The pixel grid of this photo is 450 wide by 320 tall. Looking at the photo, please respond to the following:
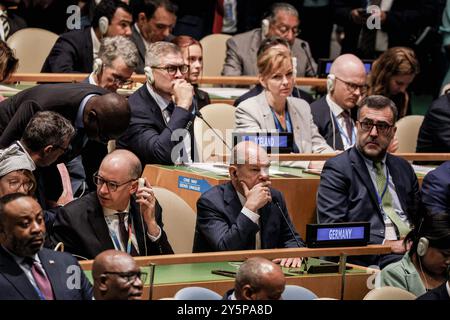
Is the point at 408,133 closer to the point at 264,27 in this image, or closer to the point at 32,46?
the point at 264,27

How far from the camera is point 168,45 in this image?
6312 millimetres

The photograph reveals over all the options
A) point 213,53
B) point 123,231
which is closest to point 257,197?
point 123,231

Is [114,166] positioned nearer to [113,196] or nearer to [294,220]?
[113,196]

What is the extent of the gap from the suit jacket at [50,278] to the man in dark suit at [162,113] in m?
1.73

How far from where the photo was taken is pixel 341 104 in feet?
22.2

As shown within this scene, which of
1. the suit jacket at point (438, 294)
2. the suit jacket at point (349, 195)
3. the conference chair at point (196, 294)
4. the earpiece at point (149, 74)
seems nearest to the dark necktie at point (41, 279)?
the conference chair at point (196, 294)

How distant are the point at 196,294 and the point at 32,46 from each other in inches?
152

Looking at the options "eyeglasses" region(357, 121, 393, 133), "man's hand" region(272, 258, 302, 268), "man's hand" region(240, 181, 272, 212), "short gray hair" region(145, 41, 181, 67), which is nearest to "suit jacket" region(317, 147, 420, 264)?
"eyeglasses" region(357, 121, 393, 133)

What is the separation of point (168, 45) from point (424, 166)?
5.15ft

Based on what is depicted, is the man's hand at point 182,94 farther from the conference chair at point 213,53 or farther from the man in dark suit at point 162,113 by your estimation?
the conference chair at point 213,53

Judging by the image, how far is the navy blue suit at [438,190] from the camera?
18.7 feet

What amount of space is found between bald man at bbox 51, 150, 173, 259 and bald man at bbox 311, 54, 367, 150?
1818 millimetres

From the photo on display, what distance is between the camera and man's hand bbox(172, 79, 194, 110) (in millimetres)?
6082
